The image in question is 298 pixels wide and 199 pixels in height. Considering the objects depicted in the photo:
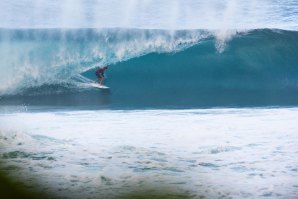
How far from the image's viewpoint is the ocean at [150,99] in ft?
11.7

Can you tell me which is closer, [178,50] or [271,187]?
[271,187]

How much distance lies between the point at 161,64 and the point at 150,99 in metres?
0.24

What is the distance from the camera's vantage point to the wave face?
3.80m

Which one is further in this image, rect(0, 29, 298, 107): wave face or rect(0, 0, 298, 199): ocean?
rect(0, 29, 298, 107): wave face

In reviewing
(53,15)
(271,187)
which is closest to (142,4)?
(53,15)

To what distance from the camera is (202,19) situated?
3854mm

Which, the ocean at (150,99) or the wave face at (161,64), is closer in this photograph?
the ocean at (150,99)

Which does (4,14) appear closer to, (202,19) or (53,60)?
(53,60)

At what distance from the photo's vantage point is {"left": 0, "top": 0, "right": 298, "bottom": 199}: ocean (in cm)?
358

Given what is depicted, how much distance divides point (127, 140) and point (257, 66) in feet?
Result: 3.26

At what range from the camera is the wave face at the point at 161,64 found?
380cm

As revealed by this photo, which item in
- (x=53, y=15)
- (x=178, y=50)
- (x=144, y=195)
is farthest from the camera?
(x=178, y=50)

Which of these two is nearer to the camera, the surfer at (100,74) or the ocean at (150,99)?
the ocean at (150,99)

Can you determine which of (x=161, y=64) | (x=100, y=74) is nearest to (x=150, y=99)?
(x=161, y=64)
